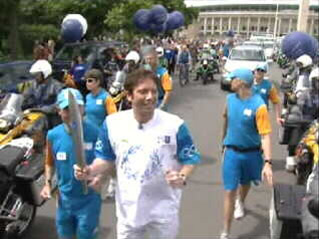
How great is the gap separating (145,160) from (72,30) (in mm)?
14499

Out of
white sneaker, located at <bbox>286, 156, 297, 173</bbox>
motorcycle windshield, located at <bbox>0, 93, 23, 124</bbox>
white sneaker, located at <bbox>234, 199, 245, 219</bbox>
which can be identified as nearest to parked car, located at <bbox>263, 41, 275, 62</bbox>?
white sneaker, located at <bbox>286, 156, 297, 173</bbox>

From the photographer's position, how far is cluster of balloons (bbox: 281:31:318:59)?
14.1 metres

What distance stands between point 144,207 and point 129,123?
53cm

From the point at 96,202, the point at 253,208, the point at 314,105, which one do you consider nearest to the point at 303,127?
the point at 314,105

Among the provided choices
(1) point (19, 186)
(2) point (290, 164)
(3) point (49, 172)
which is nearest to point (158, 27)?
(2) point (290, 164)

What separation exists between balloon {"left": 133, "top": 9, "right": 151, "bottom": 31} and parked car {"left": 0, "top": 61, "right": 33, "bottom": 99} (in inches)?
518

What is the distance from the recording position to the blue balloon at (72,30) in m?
17.3

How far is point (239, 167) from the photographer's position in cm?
564

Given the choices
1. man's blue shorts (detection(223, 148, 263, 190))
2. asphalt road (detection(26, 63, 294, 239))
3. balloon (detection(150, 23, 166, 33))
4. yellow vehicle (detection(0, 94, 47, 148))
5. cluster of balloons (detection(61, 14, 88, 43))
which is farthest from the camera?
balloon (detection(150, 23, 166, 33))

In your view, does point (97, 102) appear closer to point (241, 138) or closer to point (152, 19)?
point (241, 138)

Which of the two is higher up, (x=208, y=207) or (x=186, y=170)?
(x=186, y=170)

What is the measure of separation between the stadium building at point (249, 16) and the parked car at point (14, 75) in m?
123

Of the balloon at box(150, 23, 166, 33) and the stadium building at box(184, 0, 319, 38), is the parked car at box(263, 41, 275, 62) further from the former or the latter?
the stadium building at box(184, 0, 319, 38)

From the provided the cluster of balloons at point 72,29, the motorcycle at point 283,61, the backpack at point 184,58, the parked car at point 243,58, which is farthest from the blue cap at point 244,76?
the motorcycle at point 283,61
